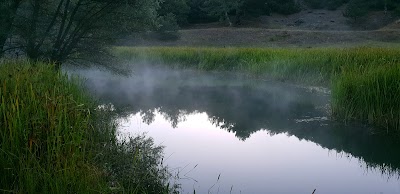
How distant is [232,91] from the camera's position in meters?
14.6

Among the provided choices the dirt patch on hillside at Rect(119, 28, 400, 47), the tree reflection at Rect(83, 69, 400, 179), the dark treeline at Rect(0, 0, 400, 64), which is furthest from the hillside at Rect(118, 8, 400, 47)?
the dark treeline at Rect(0, 0, 400, 64)

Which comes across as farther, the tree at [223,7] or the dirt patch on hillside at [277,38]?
the tree at [223,7]

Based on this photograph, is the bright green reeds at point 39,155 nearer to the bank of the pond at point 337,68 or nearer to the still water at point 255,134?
the still water at point 255,134

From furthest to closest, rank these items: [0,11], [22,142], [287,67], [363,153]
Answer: [287,67] < [0,11] < [363,153] < [22,142]

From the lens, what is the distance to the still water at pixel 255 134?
571 cm

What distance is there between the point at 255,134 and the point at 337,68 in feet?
18.9

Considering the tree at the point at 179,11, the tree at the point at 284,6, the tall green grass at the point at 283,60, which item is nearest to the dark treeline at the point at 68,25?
the tall green grass at the point at 283,60

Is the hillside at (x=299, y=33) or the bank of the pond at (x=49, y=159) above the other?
the bank of the pond at (x=49, y=159)

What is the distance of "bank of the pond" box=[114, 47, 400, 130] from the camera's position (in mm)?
8188

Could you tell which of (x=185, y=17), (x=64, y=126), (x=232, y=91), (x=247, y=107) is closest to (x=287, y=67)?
(x=232, y=91)

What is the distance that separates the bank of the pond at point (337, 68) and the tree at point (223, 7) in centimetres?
2381

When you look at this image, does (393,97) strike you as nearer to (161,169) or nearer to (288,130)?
(288,130)

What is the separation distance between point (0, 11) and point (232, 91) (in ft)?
23.3

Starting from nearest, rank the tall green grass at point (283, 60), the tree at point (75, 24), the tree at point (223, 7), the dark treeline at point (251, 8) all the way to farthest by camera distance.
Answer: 1. the tree at point (75, 24)
2. the tall green grass at point (283, 60)
3. the dark treeline at point (251, 8)
4. the tree at point (223, 7)
